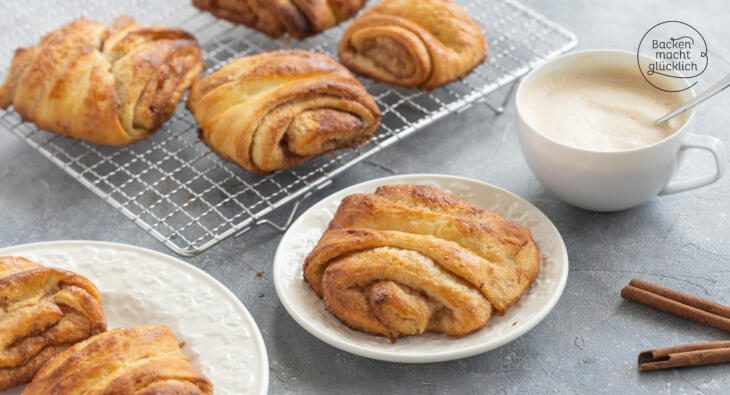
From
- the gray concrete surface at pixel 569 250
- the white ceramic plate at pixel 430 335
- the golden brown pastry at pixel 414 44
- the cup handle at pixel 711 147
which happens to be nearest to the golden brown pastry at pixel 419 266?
the white ceramic plate at pixel 430 335

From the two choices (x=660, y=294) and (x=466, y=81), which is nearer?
(x=660, y=294)

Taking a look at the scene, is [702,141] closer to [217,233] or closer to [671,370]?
[671,370]

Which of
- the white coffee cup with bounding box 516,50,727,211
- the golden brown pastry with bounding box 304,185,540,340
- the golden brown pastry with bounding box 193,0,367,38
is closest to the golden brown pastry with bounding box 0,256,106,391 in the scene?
the golden brown pastry with bounding box 304,185,540,340

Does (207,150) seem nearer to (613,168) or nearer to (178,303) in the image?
(178,303)

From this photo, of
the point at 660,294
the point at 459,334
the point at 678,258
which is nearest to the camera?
the point at 459,334

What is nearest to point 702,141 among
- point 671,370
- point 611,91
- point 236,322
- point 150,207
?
point 611,91

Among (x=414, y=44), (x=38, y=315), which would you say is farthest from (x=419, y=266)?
(x=414, y=44)
